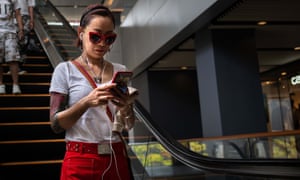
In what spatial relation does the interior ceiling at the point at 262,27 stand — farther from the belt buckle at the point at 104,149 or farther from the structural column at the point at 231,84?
the belt buckle at the point at 104,149

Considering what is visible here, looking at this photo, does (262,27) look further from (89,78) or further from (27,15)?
(89,78)

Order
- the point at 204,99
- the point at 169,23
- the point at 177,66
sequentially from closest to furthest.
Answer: the point at 204,99, the point at 169,23, the point at 177,66

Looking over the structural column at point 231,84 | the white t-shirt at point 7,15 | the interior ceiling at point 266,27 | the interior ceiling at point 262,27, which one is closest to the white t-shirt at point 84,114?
the interior ceiling at point 262,27

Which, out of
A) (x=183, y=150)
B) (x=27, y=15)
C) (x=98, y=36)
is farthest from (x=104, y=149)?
(x=27, y=15)

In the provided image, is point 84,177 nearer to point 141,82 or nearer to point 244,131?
point 244,131

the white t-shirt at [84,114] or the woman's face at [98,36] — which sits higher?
the woman's face at [98,36]

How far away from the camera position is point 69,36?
6.91 m

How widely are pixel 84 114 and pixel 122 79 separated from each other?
0.28m

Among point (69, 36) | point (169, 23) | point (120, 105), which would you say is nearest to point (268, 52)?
point (169, 23)

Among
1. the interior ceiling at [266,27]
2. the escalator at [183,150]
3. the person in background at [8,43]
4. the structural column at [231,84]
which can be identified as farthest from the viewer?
the structural column at [231,84]

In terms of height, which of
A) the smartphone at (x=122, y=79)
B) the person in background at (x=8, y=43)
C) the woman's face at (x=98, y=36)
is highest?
the person in background at (x=8, y=43)

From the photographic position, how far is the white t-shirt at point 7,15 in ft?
17.8

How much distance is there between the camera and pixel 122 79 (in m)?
1.48

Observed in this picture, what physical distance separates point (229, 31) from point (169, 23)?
5.46 ft
